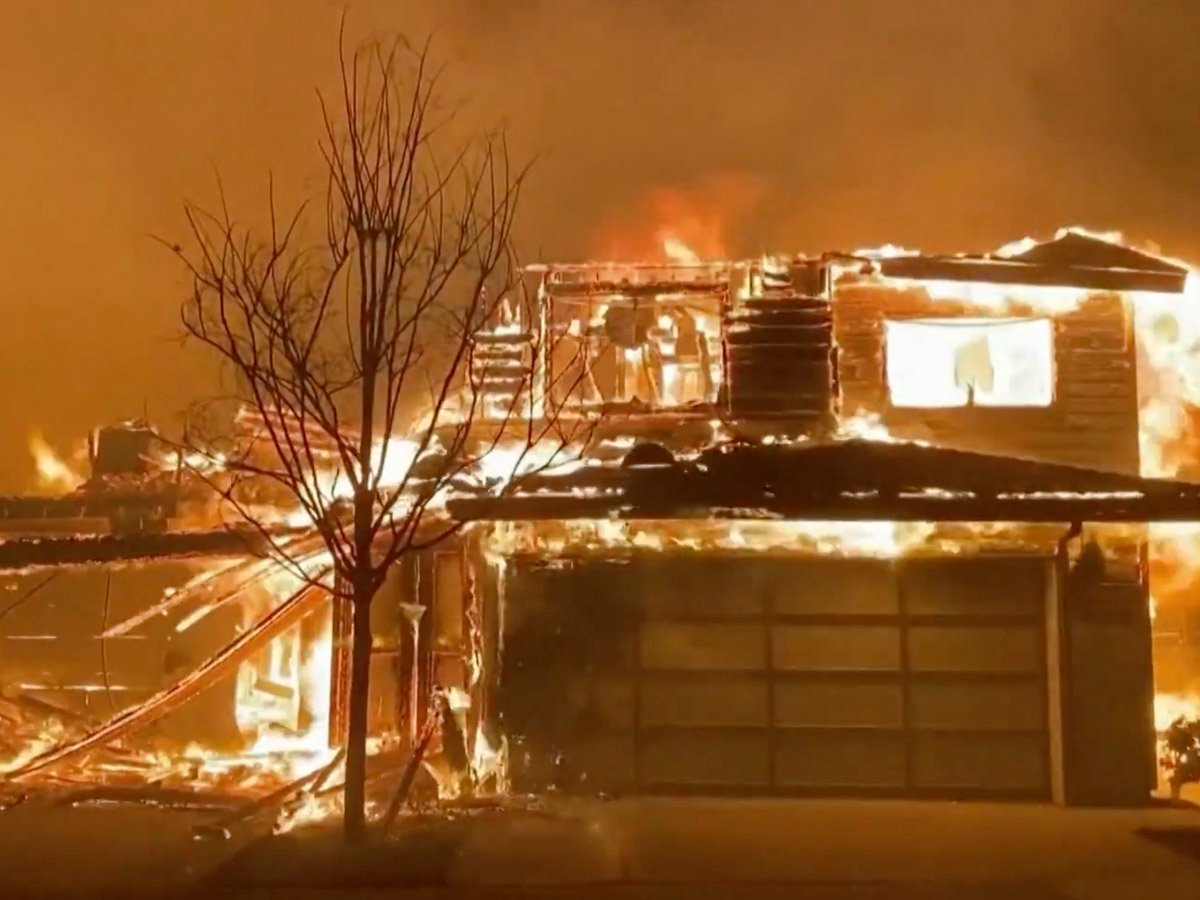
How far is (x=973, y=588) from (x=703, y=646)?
9.22 ft

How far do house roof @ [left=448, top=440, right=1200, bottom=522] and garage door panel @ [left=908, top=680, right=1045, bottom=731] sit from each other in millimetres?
2063

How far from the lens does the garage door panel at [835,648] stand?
38.3 ft

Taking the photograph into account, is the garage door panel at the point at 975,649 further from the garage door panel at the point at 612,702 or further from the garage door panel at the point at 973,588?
the garage door panel at the point at 612,702

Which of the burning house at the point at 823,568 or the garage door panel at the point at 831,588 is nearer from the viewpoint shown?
the burning house at the point at 823,568

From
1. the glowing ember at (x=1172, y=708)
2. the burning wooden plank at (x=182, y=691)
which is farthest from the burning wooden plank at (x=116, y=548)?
the glowing ember at (x=1172, y=708)

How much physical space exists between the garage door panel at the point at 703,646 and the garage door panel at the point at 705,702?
0.17m

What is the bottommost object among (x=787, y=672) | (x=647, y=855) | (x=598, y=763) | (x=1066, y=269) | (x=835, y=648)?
(x=647, y=855)

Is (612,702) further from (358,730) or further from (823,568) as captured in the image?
(358,730)

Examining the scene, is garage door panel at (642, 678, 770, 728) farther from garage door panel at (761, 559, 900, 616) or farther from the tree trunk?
the tree trunk

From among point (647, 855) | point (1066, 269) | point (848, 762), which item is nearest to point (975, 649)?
point (848, 762)

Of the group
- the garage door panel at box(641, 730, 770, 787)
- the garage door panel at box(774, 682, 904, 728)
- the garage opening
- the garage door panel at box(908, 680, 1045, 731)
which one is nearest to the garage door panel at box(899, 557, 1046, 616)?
the garage opening

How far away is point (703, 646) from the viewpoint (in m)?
11.7

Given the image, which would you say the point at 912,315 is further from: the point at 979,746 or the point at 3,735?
the point at 3,735

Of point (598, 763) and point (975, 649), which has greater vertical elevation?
point (975, 649)
